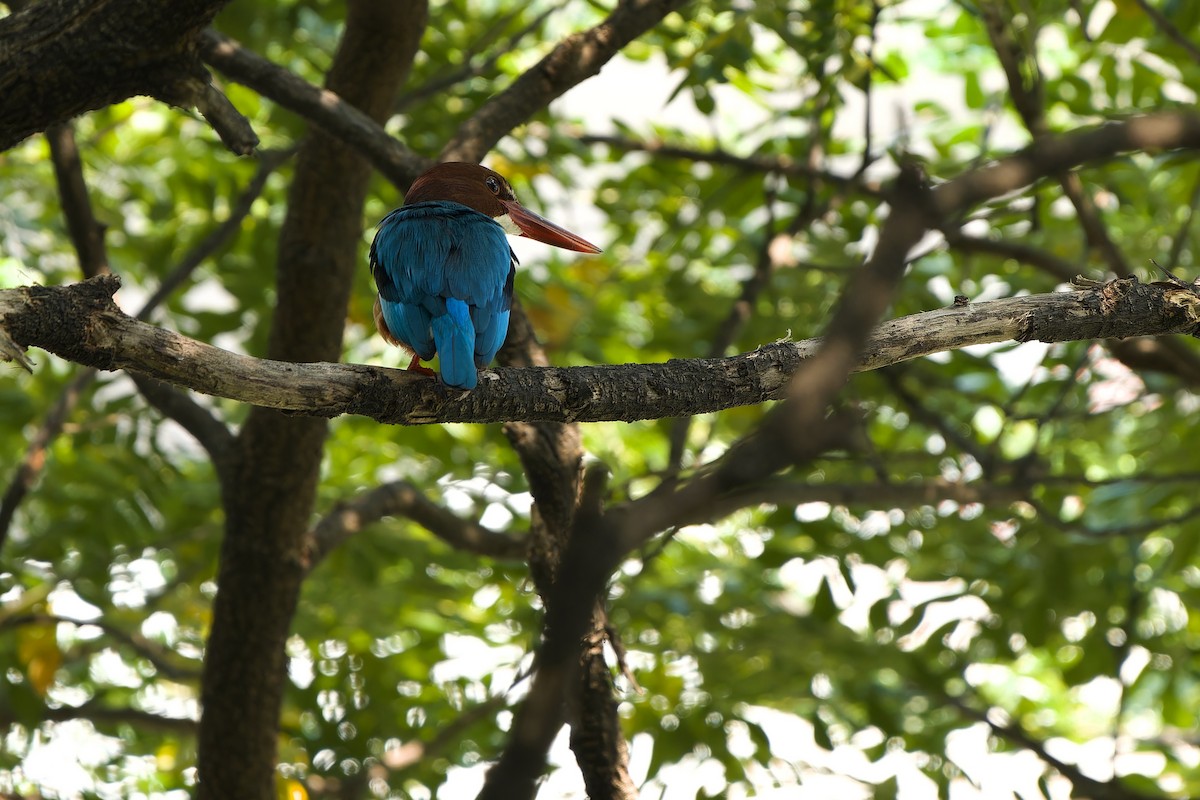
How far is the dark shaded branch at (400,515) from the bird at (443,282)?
1170 millimetres

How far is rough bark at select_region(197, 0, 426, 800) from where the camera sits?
4.06 m

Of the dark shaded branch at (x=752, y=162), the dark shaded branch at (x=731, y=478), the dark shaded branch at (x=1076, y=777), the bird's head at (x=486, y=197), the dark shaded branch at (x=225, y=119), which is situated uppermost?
the dark shaded branch at (x=752, y=162)

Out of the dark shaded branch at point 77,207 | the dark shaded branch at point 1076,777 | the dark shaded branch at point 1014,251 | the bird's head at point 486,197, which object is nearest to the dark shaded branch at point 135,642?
the dark shaded branch at point 77,207

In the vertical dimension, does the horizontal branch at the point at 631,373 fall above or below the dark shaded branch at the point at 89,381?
below

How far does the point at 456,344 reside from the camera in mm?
2578

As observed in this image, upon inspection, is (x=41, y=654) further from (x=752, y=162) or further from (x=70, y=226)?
(x=752, y=162)

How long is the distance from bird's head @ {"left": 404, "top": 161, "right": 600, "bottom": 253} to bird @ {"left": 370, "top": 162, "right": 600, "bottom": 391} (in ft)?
0.04

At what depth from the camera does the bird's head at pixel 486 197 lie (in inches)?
141

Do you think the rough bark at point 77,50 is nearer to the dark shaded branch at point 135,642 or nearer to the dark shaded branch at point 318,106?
the dark shaded branch at point 318,106

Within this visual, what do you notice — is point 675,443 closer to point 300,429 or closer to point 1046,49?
point 300,429

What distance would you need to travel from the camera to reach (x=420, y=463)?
582 cm

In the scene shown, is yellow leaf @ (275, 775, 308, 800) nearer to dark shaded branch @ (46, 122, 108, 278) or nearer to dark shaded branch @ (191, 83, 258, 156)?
dark shaded branch @ (46, 122, 108, 278)

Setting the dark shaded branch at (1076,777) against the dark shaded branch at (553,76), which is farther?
the dark shaded branch at (1076,777)

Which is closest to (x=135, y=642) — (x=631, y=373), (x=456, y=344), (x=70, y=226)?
(x=70, y=226)
